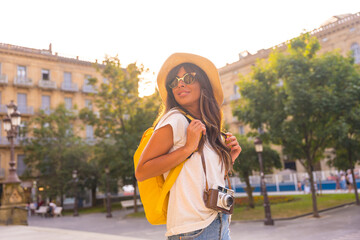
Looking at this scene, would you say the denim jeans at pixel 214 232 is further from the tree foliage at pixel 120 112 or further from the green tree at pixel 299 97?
the tree foliage at pixel 120 112

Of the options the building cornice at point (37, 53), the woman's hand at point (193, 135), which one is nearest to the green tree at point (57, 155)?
the building cornice at point (37, 53)

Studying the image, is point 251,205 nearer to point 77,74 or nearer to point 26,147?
point 26,147

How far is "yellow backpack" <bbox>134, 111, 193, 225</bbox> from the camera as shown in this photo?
1.81 meters

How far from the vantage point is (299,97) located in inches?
547

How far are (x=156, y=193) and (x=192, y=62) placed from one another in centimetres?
88

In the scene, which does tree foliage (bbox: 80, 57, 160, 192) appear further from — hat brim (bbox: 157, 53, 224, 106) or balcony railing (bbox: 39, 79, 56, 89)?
balcony railing (bbox: 39, 79, 56, 89)

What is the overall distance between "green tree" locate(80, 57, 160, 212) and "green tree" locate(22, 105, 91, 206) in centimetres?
1053

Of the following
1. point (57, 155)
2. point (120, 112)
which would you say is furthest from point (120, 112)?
point (57, 155)

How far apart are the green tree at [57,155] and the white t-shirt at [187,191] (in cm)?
3037

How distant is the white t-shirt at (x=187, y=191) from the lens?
1742 mm

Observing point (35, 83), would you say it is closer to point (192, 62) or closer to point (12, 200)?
point (12, 200)

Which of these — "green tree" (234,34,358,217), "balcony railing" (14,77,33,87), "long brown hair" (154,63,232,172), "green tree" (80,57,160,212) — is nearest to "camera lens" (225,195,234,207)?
"long brown hair" (154,63,232,172)

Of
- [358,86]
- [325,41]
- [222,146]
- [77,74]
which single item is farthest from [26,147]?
[222,146]

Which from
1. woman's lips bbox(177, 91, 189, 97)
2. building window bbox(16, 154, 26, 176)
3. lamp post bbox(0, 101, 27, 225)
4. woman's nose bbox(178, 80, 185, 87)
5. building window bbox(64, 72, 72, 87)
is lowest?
lamp post bbox(0, 101, 27, 225)
